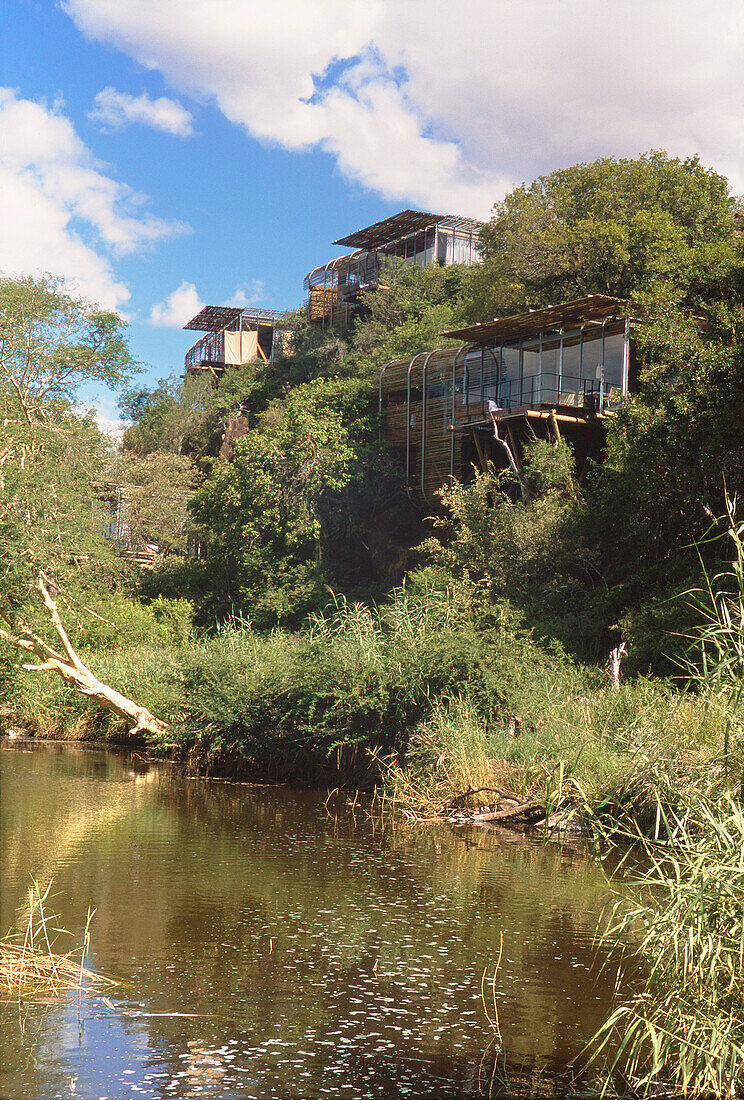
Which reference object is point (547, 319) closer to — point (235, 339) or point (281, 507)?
point (281, 507)

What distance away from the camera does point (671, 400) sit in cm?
2142

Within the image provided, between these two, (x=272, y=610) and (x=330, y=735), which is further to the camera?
(x=272, y=610)

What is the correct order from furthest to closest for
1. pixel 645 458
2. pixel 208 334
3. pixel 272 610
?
pixel 208 334, pixel 272 610, pixel 645 458

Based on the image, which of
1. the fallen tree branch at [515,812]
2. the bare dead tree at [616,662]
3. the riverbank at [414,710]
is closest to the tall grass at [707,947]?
the riverbank at [414,710]

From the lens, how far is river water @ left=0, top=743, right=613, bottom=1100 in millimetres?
6770

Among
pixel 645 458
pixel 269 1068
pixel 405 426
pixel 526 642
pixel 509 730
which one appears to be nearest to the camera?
pixel 269 1068

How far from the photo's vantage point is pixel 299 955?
9445 mm

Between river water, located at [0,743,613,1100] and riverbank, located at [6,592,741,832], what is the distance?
3.93 ft

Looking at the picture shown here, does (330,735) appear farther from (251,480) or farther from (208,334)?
(208,334)

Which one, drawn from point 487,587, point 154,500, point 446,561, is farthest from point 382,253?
point 487,587

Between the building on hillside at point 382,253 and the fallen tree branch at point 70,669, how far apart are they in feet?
101

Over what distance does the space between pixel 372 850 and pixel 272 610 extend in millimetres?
19081

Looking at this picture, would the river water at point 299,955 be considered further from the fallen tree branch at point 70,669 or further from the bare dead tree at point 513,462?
the bare dead tree at point 513,462

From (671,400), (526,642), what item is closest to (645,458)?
(671,400)
